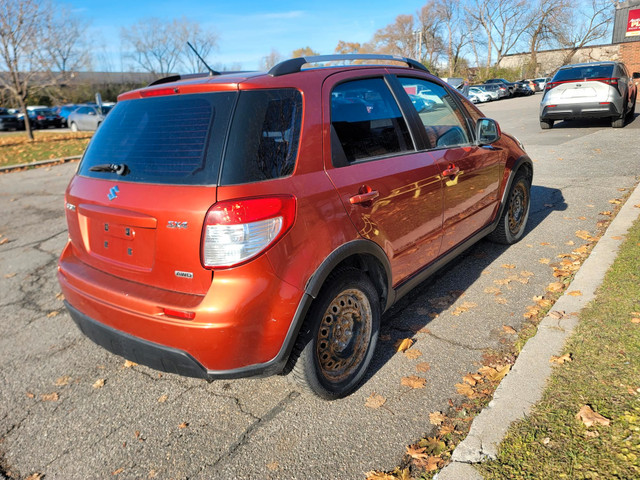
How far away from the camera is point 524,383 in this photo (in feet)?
8.65

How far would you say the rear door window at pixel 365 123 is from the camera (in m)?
2.65

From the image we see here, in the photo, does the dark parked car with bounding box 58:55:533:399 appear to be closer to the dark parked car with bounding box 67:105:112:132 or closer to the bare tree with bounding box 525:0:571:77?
the dark parked car with bounding box 67:105:112:132

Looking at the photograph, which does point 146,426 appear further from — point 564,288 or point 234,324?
point 564,288

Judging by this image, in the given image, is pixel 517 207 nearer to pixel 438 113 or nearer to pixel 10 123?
pixel 438 113

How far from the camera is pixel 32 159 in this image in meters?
14.3

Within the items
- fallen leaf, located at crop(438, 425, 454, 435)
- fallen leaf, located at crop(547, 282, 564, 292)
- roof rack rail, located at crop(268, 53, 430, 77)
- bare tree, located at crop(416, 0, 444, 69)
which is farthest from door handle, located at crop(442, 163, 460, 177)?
bare tree, located at crop(416, 0, 444, 69)

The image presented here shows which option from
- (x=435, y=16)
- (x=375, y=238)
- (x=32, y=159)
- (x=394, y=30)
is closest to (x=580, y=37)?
(x=435, y=16)

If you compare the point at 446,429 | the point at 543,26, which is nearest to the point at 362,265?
the point at 446,429

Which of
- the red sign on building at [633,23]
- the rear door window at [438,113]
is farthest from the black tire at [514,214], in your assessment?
the red sign on building at [633,23]

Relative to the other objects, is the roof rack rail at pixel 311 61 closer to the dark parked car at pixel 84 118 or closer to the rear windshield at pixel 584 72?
the rear windshield at pixel 584 72

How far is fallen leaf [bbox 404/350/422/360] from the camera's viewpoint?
3.11 metres

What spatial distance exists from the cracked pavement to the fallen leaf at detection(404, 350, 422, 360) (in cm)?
3

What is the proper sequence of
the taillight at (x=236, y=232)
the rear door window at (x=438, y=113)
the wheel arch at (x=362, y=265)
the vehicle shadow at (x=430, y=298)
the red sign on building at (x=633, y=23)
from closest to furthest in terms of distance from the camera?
the taillight at (x=236, y=232), the wheel arch at (x=362, y=265), the vehicle shadow at (x=430, y=298), the rear door window at (x=438, y=113), the red sign on building at (x=633, y=23)

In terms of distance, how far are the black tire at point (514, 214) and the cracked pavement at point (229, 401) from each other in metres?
0.20
